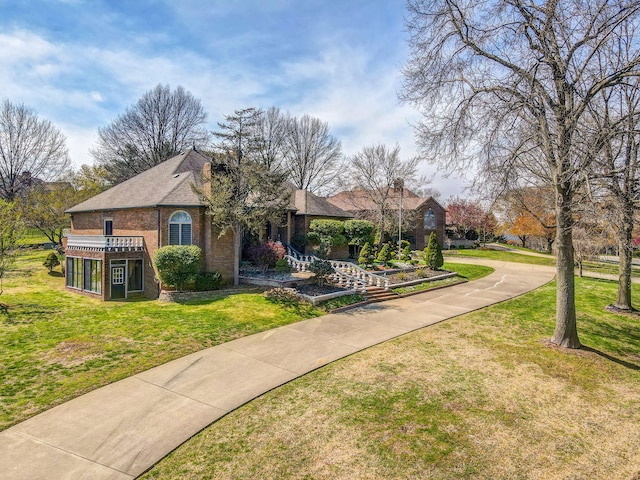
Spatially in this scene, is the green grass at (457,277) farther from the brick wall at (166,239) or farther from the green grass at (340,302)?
the brick wall at (166,239)

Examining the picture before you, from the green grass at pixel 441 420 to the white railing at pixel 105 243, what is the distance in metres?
14.6

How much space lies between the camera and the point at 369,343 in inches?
469

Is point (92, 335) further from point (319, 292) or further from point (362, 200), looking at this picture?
point (362, 200)

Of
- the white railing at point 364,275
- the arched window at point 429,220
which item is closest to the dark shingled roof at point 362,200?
the arched window at point 429,220

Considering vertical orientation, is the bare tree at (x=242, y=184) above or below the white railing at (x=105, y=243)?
above

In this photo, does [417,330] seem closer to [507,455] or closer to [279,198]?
[507,455]

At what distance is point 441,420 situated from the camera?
731 centimetres

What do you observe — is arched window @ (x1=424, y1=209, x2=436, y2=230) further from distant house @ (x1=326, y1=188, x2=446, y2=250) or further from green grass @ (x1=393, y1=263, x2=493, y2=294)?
green grass @ (x1=393, y1=263, x2=493, y2=294)

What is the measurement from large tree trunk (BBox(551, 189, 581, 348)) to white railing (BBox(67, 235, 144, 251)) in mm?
19603

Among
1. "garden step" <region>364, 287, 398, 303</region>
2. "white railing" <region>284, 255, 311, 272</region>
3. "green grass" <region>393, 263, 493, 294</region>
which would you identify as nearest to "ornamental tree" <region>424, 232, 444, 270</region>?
"green grass" <region>393, 263, 493, 294</region>

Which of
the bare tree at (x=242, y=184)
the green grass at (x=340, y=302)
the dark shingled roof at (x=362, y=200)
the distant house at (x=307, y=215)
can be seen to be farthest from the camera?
the dark shingled roof at (x=362, y=200)

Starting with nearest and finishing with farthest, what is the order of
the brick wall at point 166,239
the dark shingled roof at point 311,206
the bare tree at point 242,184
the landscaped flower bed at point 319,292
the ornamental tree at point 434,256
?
the landscaped flower bed at point 319,292
the bare tree at point 242,184
the brick wall at point 166,239
the ornamental tree at point 434,256
the dark shingled roof at point 311,206

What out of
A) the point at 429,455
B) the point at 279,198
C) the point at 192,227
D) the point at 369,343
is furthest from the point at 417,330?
the point at 192,227

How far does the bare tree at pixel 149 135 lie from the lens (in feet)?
135
